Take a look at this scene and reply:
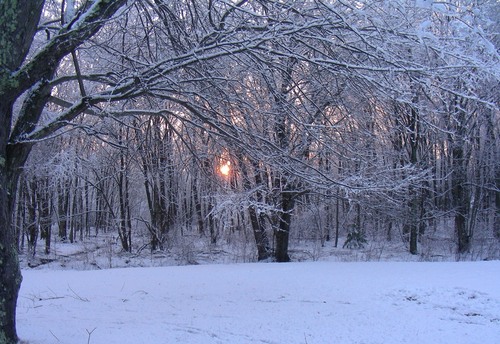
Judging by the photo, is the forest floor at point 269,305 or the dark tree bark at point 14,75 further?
the forest floor at point 269,305

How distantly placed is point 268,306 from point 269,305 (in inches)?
3.5

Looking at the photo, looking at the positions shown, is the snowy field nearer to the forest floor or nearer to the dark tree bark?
the forest floor

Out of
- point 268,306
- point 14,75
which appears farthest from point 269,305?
point 14,75

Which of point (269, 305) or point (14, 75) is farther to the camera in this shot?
point (269, 305)

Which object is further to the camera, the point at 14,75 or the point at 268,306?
the point at 268,306

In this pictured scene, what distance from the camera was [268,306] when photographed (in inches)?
260

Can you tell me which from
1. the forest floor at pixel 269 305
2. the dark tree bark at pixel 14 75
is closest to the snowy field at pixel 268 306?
the forest floor at pixel 269 305

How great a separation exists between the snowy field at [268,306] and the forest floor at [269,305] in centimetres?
2

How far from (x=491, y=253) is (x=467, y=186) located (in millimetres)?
4583

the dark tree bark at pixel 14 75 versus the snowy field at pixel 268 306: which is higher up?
the dark tree bark at pixel 14 75

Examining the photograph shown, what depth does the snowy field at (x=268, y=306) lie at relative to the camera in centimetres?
484

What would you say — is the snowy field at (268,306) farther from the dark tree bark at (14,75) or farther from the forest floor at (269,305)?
the dark tree bark at (14,75)

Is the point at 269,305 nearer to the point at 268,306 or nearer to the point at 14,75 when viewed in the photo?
the point at 268,306

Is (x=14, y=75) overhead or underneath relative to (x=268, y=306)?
overhead
